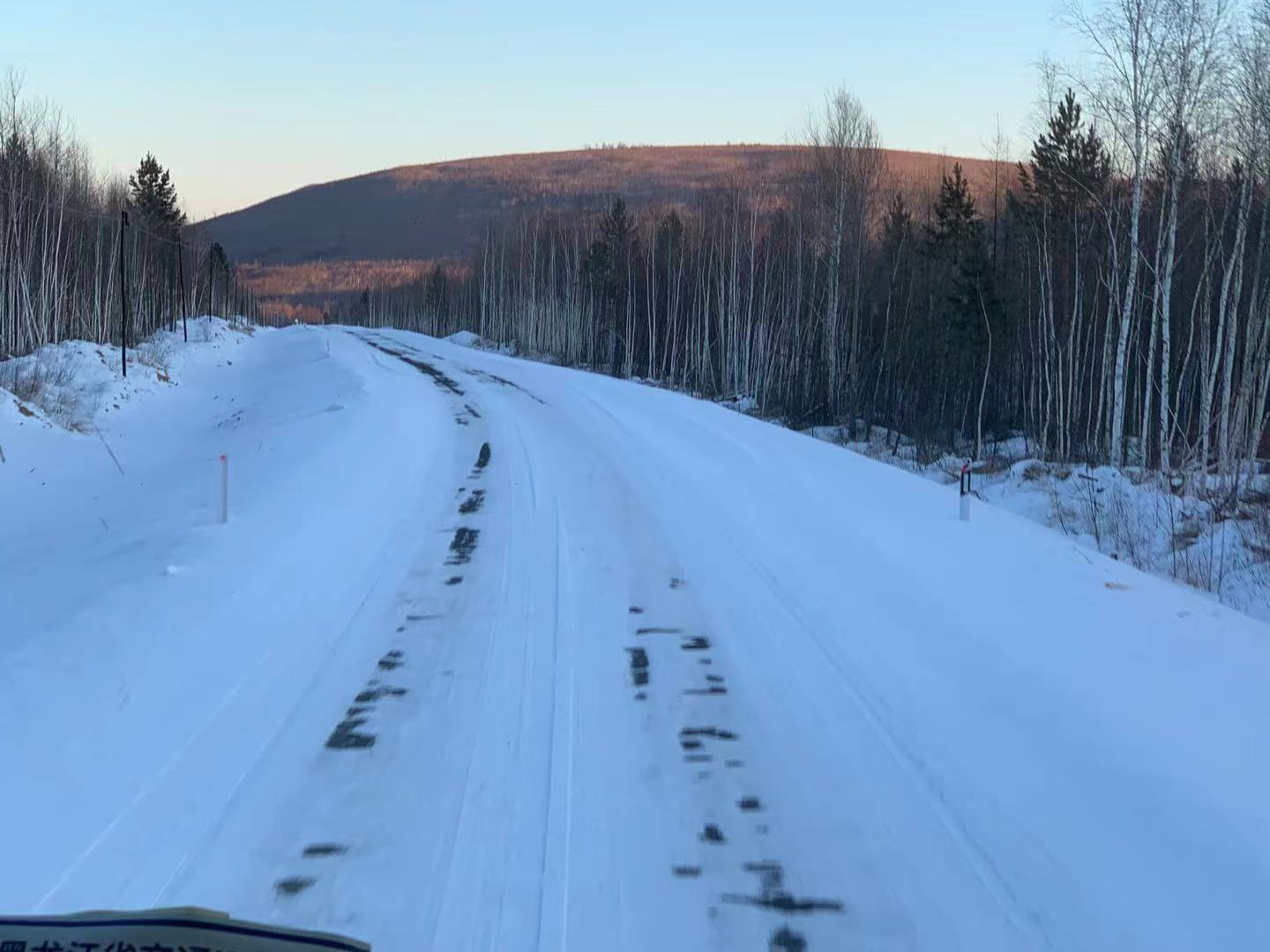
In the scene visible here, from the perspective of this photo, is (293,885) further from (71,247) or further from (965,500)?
(71,247)

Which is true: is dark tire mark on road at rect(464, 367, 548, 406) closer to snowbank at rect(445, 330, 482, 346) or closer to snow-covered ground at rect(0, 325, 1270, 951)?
snow-covered ground at rect(0, 325, 1270, 951)

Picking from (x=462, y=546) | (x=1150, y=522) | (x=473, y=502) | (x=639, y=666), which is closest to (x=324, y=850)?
(x=639, y=666)

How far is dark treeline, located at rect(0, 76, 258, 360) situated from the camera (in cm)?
3775

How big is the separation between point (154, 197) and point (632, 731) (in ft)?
272

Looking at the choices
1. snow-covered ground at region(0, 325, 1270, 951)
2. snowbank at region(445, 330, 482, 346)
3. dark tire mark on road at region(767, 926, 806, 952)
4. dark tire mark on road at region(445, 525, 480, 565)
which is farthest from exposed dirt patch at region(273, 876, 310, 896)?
snowbank at region(445, 330, 482, 346)

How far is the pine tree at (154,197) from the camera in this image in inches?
2970

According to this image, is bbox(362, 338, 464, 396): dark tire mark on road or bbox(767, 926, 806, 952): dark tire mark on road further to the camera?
bbox(362, 338, 464, 396): dark tire mark on road

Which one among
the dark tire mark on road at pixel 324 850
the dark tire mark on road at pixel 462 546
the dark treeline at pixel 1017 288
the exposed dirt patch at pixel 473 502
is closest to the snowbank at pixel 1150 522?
the dark treeline at pixel 1017 288

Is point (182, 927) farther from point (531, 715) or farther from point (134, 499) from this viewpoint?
point (134, 499)

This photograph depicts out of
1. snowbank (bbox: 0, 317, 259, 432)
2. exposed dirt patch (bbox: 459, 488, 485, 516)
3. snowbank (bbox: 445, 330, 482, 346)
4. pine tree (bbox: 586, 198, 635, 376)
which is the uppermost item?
pine tree (bbox: 586, 198, 635, 376)

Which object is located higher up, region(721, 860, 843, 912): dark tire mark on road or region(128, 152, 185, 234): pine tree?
region(128, 152, 185, 234): pine tree

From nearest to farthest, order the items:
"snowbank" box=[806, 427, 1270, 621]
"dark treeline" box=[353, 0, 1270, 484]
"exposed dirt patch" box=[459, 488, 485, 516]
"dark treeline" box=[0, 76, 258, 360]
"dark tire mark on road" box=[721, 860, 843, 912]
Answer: "dark tire mark on road" box=[721, 860, 843, 912] < "exposed dirt patch" box=[459, 488, 485, 516] < "snowbank" box=[806, 427, 1270, 621] < "dark treeline" box=[353, 0, 1270, 484] < "dark treeline" box=[0, 76, 258, 360]

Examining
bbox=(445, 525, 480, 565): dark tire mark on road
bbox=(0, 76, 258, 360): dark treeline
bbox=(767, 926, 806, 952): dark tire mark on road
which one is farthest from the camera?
bbox=(0, 76, 258, 360): dark treeline

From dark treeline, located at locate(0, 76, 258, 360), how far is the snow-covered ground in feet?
101
